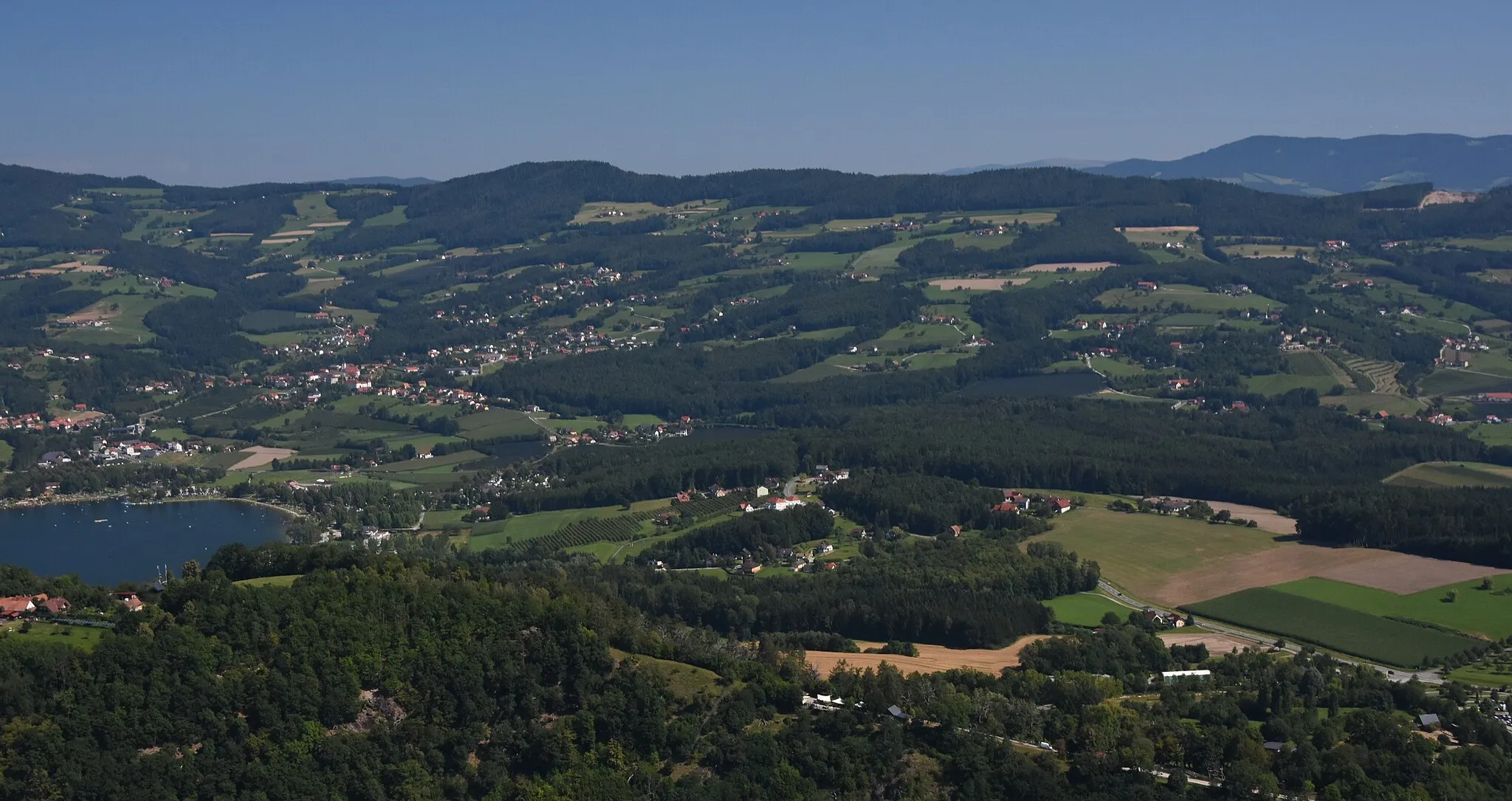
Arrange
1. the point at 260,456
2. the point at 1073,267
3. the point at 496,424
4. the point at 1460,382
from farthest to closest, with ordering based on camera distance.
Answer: the point at 1073,267
the point at 496,424
the point at 1460,382
the point at 260,456

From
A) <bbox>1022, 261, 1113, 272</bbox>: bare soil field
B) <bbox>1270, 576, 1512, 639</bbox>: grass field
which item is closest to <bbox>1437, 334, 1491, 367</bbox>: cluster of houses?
<bbox>1022, 261, 1113, 272</bbox>: bare soil field

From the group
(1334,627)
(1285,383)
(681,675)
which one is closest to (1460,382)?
(1285,383)

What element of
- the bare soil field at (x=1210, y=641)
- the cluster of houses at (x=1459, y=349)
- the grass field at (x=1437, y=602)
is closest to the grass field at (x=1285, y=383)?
the cluster of houses at (x=1459, y=349)

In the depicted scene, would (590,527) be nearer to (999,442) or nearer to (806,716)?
(999,442)

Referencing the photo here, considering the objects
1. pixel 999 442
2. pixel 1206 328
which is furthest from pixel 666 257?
pixel 999 442

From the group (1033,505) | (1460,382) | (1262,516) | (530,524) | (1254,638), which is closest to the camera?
(1254,638)

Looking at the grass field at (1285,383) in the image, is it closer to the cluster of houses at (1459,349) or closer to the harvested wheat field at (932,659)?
the cluster of houses at (1459,349)

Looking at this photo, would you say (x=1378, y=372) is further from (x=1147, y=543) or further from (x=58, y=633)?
(x=58, y=633)

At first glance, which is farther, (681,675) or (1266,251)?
(1266,251)
